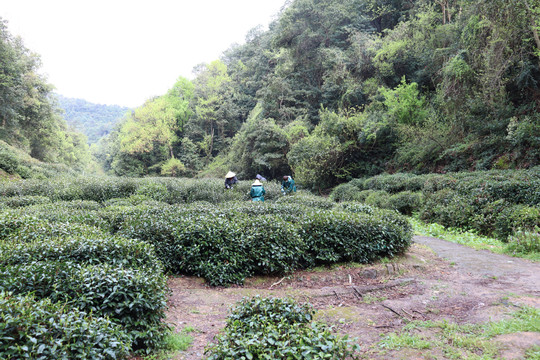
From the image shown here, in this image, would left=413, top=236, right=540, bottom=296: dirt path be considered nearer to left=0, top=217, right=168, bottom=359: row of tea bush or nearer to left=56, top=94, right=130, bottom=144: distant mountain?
left=0, top=217, right=168, bottom=359: row of tea bush

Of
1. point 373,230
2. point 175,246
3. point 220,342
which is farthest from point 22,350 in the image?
point 373,230

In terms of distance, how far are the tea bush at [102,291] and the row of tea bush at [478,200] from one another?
29.3ft

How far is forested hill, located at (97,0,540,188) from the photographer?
12914 millimetres

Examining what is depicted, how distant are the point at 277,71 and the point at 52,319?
104 feet

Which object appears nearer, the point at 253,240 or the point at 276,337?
the point at 276,337

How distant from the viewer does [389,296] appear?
199 inches

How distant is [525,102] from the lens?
1432 cm

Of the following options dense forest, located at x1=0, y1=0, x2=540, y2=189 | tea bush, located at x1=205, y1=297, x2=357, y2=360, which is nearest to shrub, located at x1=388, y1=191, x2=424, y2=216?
dense forest, located at x1=0, y1=0, x2=540, y2=189

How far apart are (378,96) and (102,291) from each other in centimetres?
2337

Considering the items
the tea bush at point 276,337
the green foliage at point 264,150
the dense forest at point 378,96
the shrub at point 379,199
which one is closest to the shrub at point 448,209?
the shrub at point 379,199

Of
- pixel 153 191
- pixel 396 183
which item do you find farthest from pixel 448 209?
pixel 153 191

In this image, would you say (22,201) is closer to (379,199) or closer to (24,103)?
(379,199)

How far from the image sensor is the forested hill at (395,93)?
12914 mm

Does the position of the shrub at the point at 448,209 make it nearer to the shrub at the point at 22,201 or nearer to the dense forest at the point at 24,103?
the shrub at the point at 22,201
